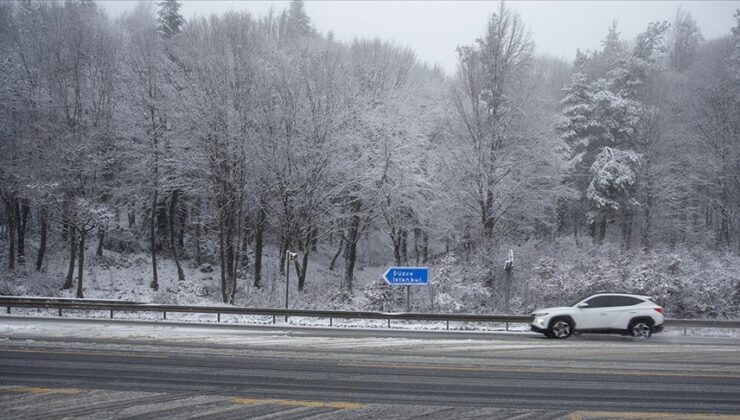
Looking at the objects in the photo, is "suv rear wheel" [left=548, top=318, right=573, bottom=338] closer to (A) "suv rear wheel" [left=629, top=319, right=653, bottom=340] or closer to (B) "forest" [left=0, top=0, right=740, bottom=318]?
(A) "suv rear wheel" [left=629, top=319, right=653, bottom=340]

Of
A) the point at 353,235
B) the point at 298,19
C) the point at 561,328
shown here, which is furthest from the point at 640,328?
the point at 298,19

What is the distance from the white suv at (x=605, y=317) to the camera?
18234 millimetres

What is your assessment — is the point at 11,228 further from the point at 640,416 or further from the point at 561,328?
the point at 640,416

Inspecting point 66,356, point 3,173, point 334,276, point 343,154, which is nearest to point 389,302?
point 343,154

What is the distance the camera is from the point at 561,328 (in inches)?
727

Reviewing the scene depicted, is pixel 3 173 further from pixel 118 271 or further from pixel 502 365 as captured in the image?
pixel 502 365

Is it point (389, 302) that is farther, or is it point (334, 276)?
point (334, 276)

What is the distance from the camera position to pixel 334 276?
39750mm

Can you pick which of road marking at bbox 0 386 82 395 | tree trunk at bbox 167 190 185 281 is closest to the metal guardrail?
tree trunk at bbox 167 190 185 281

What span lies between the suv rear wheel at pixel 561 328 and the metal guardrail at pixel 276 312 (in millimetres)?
3270

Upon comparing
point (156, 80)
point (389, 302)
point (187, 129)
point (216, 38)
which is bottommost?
point (389, 302)

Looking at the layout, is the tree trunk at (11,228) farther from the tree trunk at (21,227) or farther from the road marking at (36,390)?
the road marking at (36,390)

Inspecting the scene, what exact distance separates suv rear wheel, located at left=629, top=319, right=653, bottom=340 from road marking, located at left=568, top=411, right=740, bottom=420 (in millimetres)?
10445

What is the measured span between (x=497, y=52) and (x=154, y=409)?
26264 mm
